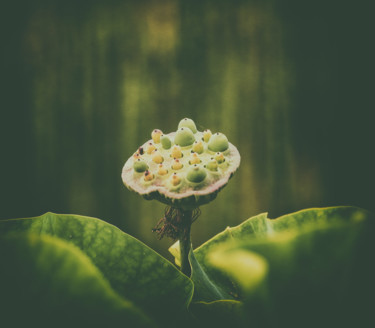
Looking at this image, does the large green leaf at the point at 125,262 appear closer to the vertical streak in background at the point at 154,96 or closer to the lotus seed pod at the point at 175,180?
the lotus seed pod at the point at 175,180

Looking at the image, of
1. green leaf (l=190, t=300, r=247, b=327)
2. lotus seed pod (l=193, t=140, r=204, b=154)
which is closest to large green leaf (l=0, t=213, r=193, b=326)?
green leaf (l=190, t=300, r=247, b=327)

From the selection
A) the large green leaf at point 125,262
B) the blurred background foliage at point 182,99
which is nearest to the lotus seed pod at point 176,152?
the large green leaf at point 125,262

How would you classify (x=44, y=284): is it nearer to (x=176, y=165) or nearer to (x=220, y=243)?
(x=176, y=165)

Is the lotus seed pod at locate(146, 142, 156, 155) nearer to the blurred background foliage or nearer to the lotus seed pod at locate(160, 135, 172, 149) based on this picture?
the lotus seed pod at locate(160, 135, 172, 149)

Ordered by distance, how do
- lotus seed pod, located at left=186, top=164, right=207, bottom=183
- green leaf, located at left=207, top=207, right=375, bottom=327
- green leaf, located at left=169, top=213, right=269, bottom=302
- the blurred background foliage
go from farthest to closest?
the blurred background foliage
green leaf, located at left=169, top=213, right=269, bottom=302
lotus seed pod, located at left=186, top=164, right=207, bottom=183
green leaf, located at left=207, top=207, right=375, bottom=327

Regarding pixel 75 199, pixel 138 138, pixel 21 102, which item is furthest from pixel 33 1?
pixel 75 199

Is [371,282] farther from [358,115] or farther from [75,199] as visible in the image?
[75,199]

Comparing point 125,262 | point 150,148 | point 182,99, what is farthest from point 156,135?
point 182,99

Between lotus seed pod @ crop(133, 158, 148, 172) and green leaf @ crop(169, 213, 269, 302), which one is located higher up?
lotus seed pod @ crop(133, 158, 148, 172)
